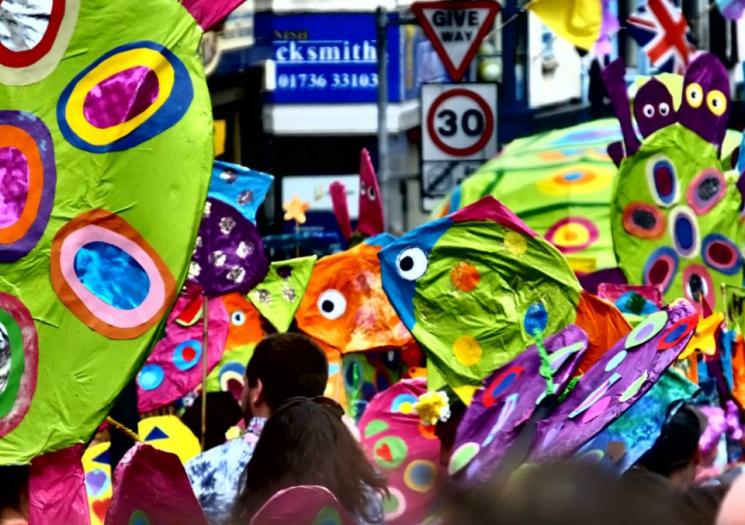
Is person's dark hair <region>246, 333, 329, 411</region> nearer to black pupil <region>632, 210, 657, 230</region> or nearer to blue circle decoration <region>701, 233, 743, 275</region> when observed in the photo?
black pupil <region>632, 210, 657, 230</region>

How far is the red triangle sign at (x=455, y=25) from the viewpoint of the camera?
581 inches

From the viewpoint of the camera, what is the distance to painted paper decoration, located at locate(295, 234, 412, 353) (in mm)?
9250

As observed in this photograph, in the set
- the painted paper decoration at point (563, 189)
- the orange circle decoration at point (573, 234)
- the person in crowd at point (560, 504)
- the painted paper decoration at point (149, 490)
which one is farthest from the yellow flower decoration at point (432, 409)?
the orange circle decoration at point (573, 234)

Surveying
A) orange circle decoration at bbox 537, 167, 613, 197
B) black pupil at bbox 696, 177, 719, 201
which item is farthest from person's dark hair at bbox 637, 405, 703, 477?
orange circle decoration at bbox 537, 167, 613, 197

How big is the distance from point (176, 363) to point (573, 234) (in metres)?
6.60

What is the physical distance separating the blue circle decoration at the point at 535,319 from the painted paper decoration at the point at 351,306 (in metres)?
3.56

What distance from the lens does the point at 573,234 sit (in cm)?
1452

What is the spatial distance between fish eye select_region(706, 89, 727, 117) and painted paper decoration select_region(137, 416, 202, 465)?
120 inches

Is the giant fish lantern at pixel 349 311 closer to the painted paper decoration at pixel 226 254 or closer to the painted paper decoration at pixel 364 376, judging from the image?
the painted paper decoration at pixel 364 376

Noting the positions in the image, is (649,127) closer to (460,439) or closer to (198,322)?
(198,322)

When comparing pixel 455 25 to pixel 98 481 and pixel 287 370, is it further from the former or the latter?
pixel 287 370

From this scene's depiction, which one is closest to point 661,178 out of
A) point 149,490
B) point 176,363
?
point 176,363

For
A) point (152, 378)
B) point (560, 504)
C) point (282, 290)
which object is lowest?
point (152, 378)

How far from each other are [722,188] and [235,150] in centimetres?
2134
